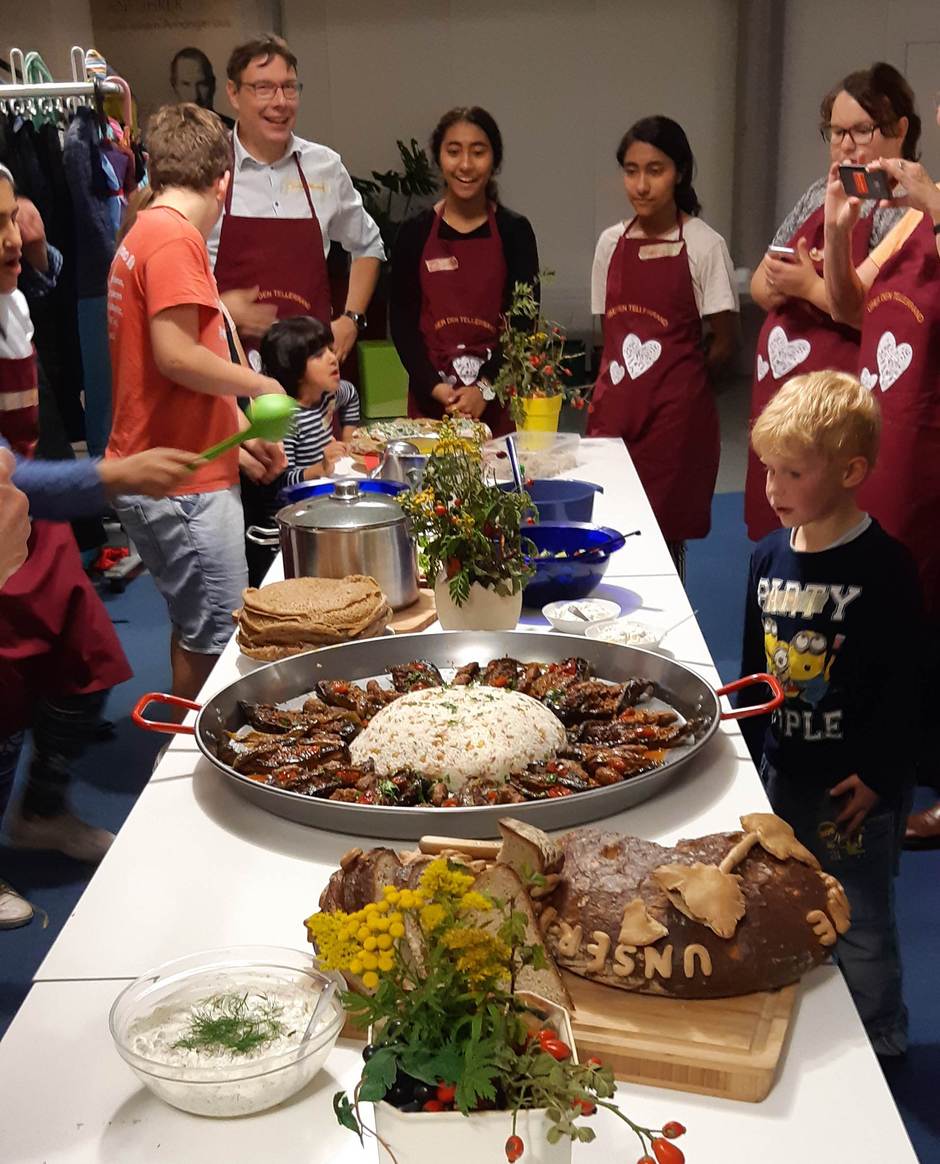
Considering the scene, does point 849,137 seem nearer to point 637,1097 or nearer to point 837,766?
point 837,766

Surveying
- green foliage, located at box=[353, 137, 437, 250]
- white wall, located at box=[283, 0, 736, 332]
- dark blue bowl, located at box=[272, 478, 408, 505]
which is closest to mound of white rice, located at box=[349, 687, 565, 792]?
dark blue bowl, located at box=[272, 478, 408, 505]

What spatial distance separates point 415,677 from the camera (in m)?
1.77

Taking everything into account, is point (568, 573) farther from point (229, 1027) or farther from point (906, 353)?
point (229, 1027)

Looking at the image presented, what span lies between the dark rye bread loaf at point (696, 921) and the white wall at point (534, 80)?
26.3ft

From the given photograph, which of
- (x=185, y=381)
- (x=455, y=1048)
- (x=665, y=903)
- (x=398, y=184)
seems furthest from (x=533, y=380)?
(x=398, y=184)

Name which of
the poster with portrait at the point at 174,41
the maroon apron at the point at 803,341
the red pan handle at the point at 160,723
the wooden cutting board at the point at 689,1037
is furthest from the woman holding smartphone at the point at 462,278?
the poster with portrait at the point at 174,41

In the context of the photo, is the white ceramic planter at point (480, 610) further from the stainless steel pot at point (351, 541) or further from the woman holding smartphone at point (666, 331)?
the woman holding smartphone at point (666, 331)

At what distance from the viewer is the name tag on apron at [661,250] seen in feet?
12.8

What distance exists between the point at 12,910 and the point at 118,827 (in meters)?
0.44

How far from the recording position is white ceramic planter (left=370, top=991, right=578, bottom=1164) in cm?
83

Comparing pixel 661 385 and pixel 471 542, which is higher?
pixel 471 542

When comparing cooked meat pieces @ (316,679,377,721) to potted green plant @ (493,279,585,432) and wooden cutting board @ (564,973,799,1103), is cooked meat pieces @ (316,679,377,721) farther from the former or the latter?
potted green plant @ (493,279,585,432)

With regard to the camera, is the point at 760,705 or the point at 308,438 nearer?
the point at 760,705

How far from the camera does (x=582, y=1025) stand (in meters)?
1.04
